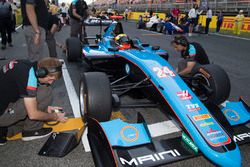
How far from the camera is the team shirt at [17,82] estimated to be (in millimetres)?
2330

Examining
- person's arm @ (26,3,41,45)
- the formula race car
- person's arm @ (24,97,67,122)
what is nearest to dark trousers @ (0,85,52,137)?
person's arm @ (24,97,67,122)

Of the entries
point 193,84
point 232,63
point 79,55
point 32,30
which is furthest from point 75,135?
point 232,63

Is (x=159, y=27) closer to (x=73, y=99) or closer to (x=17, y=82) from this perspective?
(x=73, y=99)

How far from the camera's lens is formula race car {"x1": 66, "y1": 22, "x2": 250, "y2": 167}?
209 cm

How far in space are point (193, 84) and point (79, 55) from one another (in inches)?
119

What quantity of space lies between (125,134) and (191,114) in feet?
2.07

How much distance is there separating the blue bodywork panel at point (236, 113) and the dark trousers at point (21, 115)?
1930 mm

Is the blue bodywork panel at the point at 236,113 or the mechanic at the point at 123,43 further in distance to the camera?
the mechanic at the point at 123,43

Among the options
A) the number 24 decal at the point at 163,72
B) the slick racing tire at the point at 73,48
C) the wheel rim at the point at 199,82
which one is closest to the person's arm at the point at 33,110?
the number 24 decal at the point at 163,72

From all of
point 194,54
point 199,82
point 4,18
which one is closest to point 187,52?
point 194,54

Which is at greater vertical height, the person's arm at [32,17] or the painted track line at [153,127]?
the person's arm at [32,17]

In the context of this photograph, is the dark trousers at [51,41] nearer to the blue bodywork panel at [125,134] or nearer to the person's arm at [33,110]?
the person's arm at [33,110]

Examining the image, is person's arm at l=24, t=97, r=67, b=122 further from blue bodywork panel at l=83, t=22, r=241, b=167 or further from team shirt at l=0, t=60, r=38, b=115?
blue bodywork panel at l=83, t=22, r=241, b=167

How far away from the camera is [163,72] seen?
2848mm
